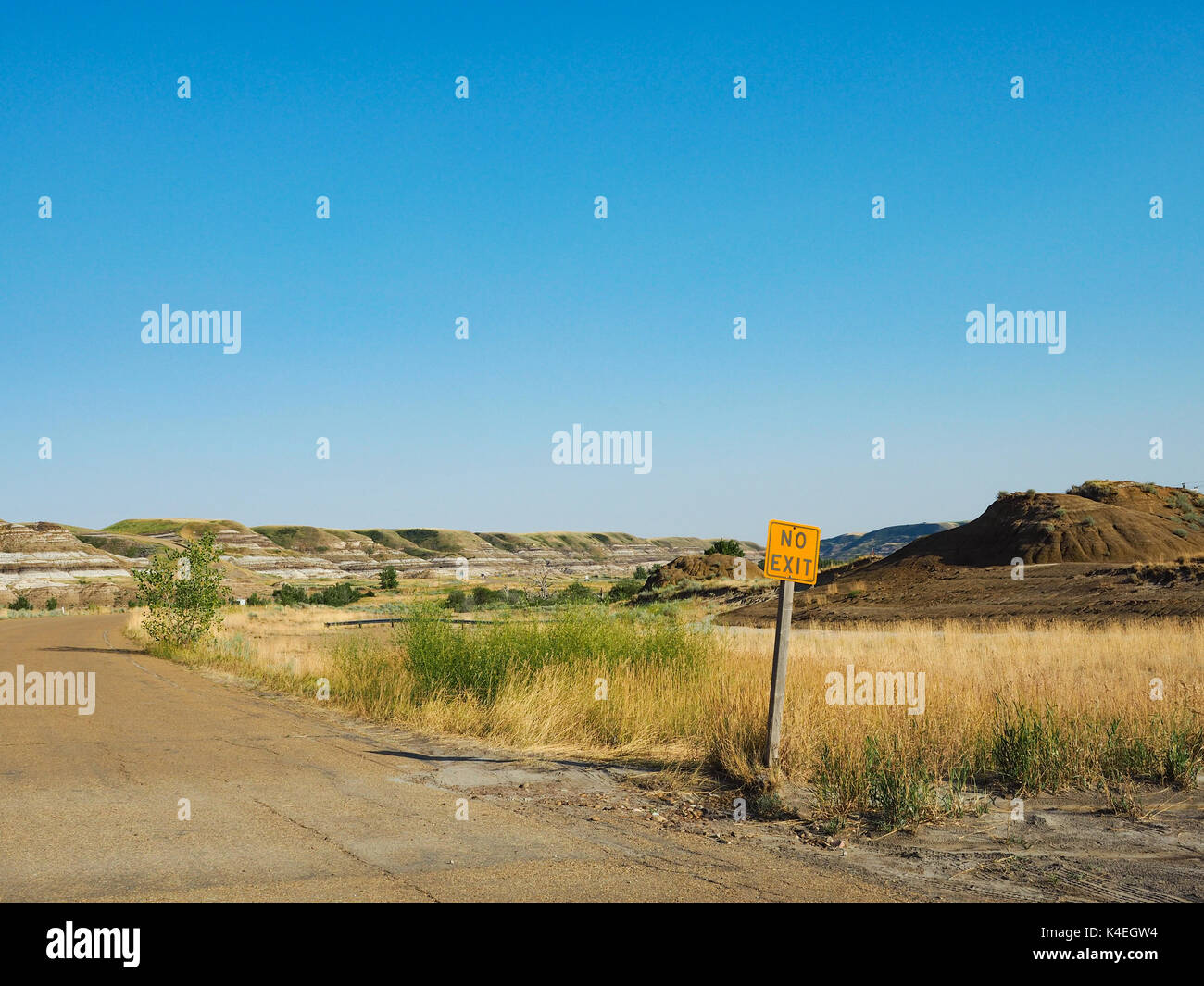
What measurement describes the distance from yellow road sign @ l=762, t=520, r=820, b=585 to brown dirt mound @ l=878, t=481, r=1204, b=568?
42.2 m

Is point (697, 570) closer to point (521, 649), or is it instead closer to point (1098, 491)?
point (1098, 491)

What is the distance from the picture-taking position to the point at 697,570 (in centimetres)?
6962

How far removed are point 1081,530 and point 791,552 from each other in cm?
4562

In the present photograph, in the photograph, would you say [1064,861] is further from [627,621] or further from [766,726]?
[627,621]

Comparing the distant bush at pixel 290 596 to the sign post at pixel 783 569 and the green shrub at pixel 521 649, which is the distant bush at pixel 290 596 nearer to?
the green shrub at pixel 521 649

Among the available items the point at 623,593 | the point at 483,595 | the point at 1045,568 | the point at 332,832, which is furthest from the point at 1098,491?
the point at 332,832

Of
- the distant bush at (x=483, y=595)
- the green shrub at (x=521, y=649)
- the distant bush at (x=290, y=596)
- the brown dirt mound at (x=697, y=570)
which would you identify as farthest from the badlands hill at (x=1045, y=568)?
the distant bush at (x=290, y=596)

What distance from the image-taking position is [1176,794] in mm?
8070

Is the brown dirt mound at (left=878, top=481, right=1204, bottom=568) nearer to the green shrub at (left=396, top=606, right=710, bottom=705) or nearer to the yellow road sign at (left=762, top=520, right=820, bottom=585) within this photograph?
the green shrub at (left=396, top=606, right=710, bottom=705)

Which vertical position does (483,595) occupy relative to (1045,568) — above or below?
below

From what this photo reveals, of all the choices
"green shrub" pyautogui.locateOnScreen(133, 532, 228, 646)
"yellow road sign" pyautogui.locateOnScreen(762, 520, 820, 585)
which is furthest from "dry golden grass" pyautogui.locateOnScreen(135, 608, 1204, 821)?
"green shrub" pyautogui.locateOnScreen(133, 532, 228, 646)
